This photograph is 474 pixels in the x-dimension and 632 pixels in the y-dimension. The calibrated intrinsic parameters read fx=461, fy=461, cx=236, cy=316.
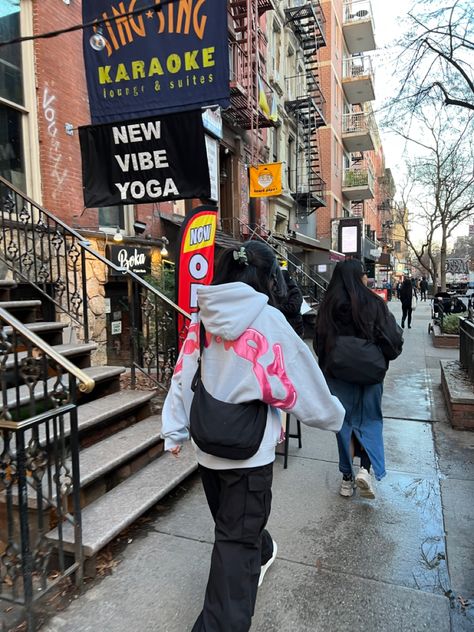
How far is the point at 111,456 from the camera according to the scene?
3.41 meters

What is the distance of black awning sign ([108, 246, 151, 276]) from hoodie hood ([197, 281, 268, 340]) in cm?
537

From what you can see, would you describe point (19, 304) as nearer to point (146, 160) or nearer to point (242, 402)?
point (146, 160)

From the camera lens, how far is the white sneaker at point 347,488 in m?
3.67

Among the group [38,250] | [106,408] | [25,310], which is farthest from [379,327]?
[38,250]

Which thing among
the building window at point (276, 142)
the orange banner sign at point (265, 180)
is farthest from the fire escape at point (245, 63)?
the building window at point (276, 142)

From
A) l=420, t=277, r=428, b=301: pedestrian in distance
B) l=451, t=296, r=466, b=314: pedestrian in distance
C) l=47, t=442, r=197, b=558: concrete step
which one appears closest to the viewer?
l=47, t=442, r=197, b=558: concrete step

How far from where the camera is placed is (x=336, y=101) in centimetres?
2559

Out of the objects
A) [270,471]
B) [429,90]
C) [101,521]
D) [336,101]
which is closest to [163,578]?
[101,521]

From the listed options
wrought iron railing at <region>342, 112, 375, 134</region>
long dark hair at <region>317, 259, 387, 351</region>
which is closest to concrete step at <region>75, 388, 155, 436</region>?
long dark hair at <region>317, 259, 387, 351</region>

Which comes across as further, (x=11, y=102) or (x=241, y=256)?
(x=11, y=102)

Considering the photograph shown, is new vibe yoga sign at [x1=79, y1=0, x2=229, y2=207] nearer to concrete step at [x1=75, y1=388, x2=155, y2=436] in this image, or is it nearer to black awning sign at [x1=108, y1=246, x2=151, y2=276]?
black awning sign at [x1=108, y1=246, x2=151, y2=276]

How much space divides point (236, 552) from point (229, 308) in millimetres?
1063

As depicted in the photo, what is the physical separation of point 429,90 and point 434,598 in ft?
32.4

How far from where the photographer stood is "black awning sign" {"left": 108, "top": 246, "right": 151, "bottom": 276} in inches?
290
